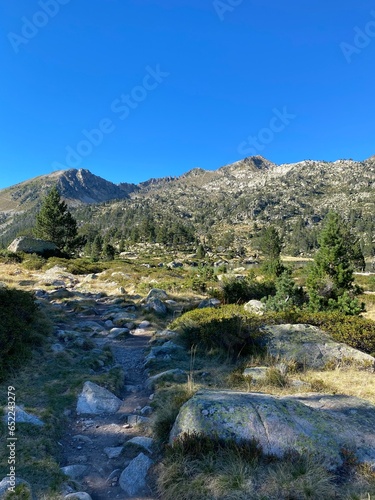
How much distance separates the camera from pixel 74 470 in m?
4.40

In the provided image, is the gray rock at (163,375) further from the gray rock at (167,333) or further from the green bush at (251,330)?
the gray rock at (167,333)

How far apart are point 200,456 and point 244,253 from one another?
142137mm

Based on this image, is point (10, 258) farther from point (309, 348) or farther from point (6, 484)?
point (6, 484)

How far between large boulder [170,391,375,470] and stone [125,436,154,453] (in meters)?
0.46

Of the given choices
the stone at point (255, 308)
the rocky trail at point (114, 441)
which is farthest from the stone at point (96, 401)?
the stone at point (255, 308)

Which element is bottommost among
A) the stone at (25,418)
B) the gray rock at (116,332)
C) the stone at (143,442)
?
the stone at (143,442)

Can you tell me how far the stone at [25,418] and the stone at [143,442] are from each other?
1.67m

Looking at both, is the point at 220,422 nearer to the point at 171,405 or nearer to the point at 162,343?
the point at 171,405

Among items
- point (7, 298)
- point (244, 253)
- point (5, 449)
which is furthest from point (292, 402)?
point (244, 253)

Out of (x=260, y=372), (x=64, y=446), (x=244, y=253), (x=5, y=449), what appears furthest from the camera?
(x=244, y=253)

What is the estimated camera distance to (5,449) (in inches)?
176

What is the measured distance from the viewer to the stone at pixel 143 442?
4949 millimetres

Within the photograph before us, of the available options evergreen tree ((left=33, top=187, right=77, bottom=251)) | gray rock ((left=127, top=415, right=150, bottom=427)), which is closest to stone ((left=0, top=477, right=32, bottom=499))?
gray rock ((left=127, top=415, right=150, bottom=427))

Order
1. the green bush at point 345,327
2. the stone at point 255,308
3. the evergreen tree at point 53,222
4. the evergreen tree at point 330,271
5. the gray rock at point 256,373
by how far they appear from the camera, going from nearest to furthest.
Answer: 1. the gray rock at point 256,373
2. the green bush at point 345,327
3. the stone at point 255,308
4. the evergreen tree at point 330,271
5. the evergreen tree at point 53,222
